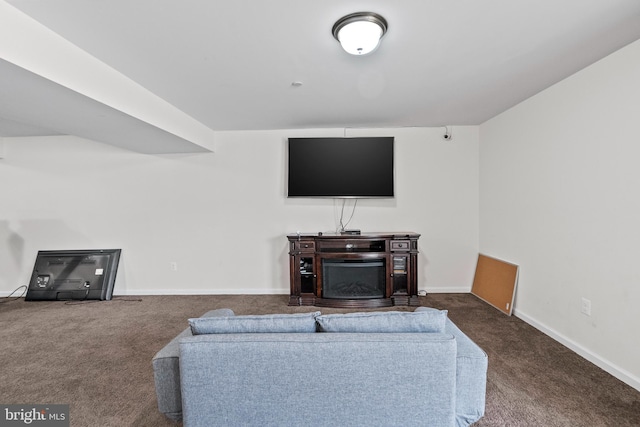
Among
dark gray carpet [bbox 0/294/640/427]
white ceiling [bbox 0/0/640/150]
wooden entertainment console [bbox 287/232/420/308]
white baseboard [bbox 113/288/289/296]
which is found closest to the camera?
white ceiling [bbox 0/0/640/150]

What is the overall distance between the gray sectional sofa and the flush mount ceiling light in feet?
5.62

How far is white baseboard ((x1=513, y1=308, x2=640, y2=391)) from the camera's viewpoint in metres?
2.15

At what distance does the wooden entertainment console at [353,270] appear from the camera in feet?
12.5

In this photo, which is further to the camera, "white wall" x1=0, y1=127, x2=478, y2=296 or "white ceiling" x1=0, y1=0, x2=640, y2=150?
"white wall" x1=0, y1=127, x2=478, y2=296

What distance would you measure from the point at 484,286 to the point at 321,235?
224 cm

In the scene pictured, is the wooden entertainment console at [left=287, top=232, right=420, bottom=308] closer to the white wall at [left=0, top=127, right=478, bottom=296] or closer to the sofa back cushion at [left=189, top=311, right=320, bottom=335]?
the white wall at [left=0, top=127, right=478, bottom=296]

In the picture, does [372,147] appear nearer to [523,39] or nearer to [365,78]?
[365,78]

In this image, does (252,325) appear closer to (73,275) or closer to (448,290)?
(448,290)

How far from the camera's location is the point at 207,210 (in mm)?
4426

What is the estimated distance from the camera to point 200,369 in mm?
1405

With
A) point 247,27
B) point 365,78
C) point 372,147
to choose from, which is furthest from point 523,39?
point 372,147

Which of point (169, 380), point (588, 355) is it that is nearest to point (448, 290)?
point (588, 355)

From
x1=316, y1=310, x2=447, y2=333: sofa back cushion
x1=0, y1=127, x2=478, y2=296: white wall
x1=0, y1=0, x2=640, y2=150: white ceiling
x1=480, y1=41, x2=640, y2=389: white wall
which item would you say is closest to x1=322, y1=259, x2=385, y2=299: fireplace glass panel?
x1=0, y1=127, x2=478, y2=296: white wall

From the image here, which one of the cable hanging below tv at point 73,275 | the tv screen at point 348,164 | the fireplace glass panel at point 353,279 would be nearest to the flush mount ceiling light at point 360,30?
the tv screen at point 348,164
